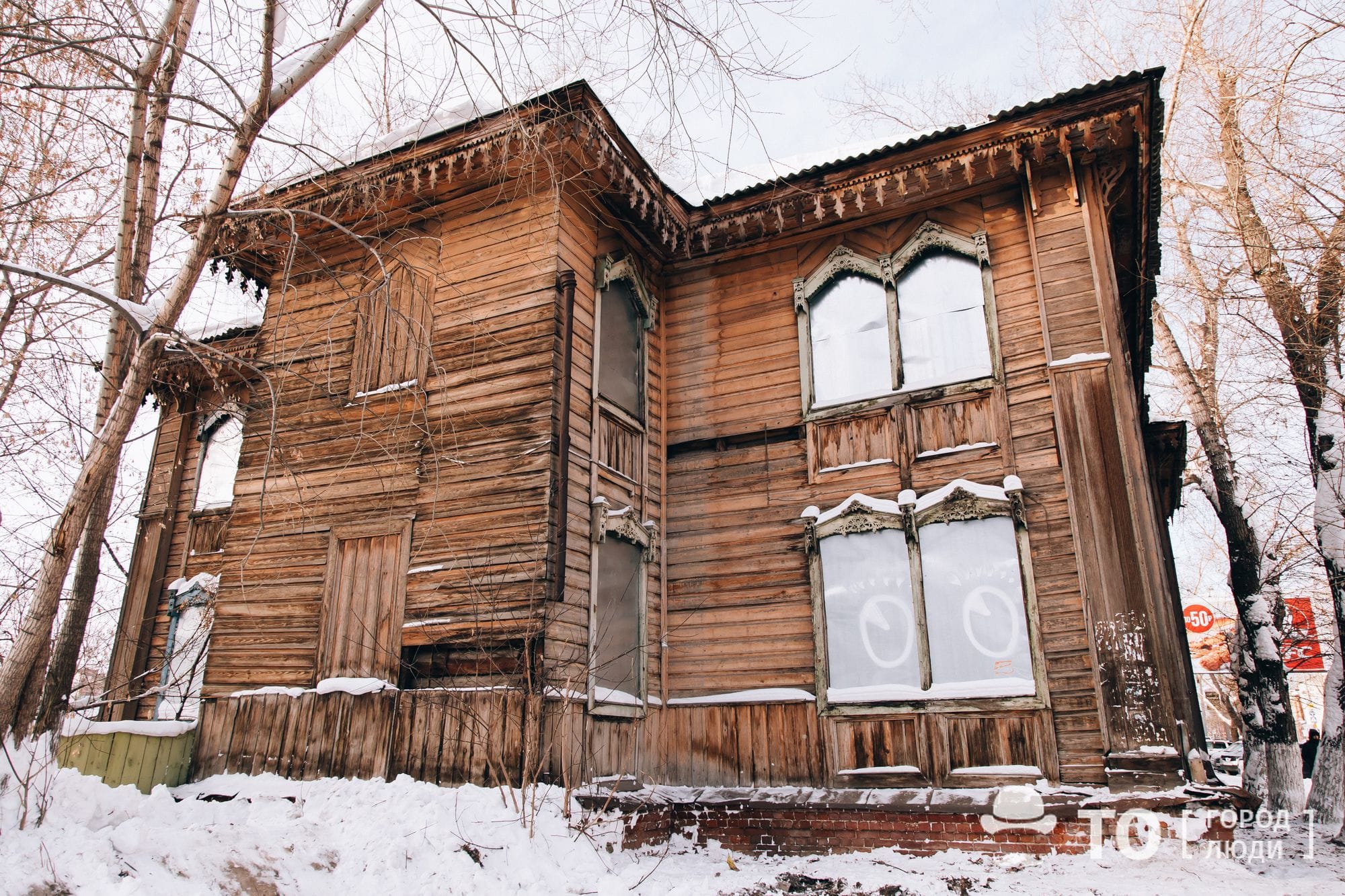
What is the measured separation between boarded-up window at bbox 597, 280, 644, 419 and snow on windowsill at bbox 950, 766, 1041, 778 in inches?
216

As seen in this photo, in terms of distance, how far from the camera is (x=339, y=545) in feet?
33.4

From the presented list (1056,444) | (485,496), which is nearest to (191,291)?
(485,496)

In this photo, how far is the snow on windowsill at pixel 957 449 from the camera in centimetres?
966

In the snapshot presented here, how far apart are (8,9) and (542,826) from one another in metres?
9.97

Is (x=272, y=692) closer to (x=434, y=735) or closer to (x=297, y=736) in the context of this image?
(x=297, y=736)

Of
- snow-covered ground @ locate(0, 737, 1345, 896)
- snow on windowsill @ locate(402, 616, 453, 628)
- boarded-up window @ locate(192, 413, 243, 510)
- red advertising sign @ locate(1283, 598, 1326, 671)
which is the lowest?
snow-covered ground @ locate(0, 737, 1345, 896)

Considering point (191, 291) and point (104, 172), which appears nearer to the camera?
point (191, 291)

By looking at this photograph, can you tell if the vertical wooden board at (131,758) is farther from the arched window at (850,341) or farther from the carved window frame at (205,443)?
the arched window at (850,341)

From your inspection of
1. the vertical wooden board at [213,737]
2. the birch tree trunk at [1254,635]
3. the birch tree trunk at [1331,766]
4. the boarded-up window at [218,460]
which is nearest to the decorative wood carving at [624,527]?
the vertical wooden board at [213,737]

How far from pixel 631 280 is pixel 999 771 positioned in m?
7.19

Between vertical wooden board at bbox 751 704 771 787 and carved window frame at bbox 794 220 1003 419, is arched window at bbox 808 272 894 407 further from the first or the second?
vertical wooden board at bbox 751 704 771 787

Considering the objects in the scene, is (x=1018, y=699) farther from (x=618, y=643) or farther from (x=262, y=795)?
(x=262, y=795)

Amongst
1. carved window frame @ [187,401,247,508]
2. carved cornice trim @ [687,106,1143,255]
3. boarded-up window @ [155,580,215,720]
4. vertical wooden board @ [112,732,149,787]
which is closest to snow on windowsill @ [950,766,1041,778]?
carved cornice trim @ [687,106,1143,255]

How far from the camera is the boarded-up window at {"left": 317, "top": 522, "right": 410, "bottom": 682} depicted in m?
9.45
